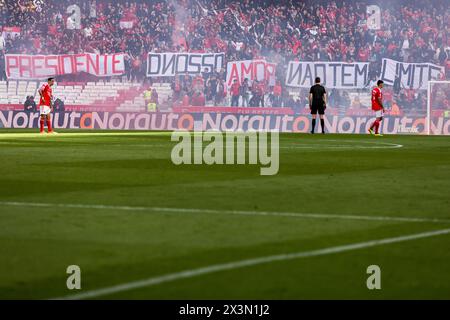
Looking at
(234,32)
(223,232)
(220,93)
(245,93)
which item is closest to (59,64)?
(234,32)

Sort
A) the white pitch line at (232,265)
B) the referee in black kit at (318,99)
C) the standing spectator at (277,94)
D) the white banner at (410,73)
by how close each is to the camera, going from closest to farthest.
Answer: the white pitch line at (232,265) < the referee in black kit at (318,99) < the white banner at (410,73) < the standing spectator at (277,94)

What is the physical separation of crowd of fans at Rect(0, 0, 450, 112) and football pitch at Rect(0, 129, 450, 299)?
94.2ft

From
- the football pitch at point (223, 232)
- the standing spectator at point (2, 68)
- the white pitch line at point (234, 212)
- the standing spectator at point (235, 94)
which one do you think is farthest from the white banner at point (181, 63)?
the white pitch line at point (234, 212)

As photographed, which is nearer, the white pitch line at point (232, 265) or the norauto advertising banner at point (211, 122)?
the white pitch line at point (232, 265)

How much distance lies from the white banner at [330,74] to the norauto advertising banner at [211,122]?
9.29 feet

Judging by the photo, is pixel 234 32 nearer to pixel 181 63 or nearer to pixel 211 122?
pixel 181 63

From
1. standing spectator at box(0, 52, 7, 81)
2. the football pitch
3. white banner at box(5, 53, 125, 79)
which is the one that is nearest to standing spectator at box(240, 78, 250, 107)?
white banner at box(5, 53, 125, 79)

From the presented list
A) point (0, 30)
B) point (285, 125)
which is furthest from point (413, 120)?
point (0, 30)

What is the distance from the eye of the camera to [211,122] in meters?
43.6

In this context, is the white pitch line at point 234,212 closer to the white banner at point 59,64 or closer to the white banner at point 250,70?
the white banner at point 250,70

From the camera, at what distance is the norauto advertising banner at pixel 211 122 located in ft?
133

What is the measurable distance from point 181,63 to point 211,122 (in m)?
5.61
